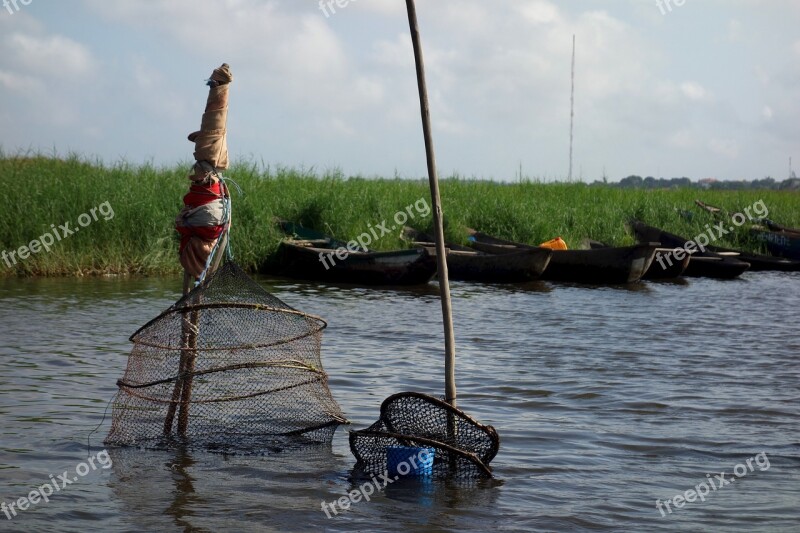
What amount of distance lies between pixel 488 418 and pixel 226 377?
2.01 meters

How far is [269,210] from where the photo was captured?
1614 centimetres

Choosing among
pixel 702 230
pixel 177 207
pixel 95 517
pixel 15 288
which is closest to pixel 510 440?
pixel 95 517

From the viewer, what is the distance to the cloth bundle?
18.2ft

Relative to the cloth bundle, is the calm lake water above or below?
below

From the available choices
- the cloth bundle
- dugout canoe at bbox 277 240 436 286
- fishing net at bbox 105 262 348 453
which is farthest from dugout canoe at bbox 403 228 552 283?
the cloth bundle

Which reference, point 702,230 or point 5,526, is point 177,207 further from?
point 702,230

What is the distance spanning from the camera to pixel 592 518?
4.79 metres

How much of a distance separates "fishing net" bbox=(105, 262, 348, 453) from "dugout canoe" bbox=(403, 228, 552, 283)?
386 inches

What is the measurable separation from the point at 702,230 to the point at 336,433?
17.5 metres

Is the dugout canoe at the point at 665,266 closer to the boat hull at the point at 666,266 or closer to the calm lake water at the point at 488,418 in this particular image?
the boat hull at the point at 666,266

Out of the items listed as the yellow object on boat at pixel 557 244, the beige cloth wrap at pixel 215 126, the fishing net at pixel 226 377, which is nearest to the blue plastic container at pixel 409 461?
the fishing net at pixel 226 377

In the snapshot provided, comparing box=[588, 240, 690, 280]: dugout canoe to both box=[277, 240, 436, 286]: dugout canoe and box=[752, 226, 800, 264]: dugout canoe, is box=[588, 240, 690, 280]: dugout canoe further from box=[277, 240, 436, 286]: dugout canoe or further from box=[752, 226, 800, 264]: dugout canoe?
box=[752, 226, 800, 264]: dugout canoe

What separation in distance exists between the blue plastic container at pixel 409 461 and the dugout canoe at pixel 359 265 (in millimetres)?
9162

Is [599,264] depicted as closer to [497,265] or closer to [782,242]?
[497,265]
